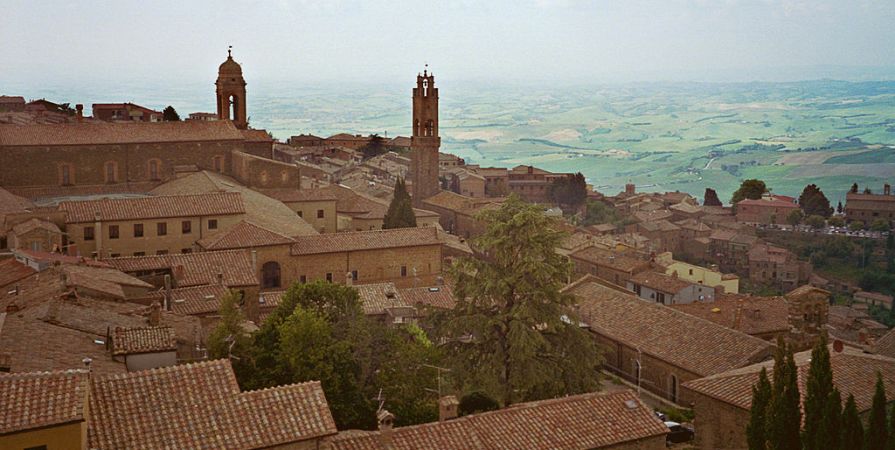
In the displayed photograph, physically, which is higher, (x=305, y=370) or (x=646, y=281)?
(x=305, y=370)

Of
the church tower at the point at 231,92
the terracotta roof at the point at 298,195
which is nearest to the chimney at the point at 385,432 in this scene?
the terracotta roof at the point at 298,195

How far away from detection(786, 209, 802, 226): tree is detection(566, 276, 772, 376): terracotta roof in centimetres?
5494

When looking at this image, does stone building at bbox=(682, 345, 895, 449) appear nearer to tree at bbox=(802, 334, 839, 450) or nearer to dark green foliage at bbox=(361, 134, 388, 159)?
tree at bbox=(802, 334, 839, 450)

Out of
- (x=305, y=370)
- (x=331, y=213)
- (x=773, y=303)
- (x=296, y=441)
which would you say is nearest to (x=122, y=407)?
(x=296, y=441)

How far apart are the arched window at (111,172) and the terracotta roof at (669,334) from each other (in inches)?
850

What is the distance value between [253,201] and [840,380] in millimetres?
24848

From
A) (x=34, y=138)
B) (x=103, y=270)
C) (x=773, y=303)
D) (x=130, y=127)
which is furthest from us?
(x=130, y=127)

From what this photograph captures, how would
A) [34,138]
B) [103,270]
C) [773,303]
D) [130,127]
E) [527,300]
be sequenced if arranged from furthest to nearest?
[130,127], [34,138], [773,303], [103,270], [527,300]

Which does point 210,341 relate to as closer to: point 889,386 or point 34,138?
point 889,386

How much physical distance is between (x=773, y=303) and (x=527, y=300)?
47.5 feet

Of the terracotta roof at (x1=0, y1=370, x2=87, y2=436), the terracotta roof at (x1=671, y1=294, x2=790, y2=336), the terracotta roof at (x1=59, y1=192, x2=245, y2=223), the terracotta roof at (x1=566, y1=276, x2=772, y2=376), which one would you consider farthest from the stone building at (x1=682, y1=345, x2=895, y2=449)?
the terracotta roof at (x1=59, y1=192, x2=245, y2=223)

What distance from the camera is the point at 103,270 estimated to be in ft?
82.6

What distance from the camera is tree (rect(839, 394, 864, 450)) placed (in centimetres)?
1356

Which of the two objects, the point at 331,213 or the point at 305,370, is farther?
the point at 331,213
